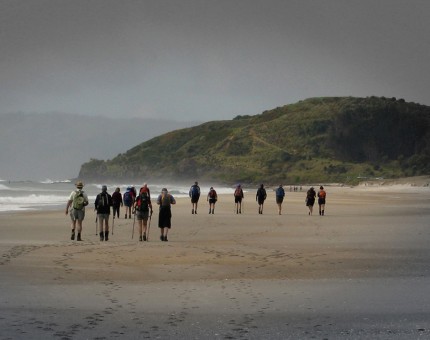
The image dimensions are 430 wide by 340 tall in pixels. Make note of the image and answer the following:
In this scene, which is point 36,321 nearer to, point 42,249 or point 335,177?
point 42,249

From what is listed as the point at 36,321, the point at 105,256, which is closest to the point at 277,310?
the point at 36,321

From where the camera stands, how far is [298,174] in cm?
18012

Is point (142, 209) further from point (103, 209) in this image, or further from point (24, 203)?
point (24, 203)

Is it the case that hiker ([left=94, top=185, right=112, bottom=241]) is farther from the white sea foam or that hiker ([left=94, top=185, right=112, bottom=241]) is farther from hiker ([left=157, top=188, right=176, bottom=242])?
the white sea foam

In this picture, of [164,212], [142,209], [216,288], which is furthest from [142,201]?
[216,288]

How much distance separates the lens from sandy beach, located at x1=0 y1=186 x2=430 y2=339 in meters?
8.47

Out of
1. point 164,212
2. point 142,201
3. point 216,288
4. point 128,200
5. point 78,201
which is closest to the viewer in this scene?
point 216,288

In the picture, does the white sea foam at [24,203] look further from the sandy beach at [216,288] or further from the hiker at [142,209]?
the hiker at [142,209]

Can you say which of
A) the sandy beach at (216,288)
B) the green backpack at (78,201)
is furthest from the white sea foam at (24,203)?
the green backpack at (78,201)

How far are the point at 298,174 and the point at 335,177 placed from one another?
1392 cm

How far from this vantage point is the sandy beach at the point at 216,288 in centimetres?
847

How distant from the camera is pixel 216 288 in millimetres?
11656

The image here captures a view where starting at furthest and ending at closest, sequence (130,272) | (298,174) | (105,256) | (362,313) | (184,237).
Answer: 1. (298,174)
2. (184,237)
3. (105,256)
4. (130,272)
5. (362,313)

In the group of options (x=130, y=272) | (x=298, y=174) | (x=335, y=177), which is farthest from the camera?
(x=298, y=174)
